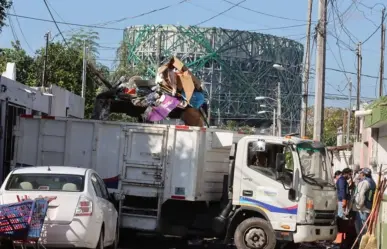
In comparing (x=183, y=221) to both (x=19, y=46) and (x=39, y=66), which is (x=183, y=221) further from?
(x=19, y=46)

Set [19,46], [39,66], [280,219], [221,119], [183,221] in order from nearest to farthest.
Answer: [280,219] < [183,221] < [39,66] < [19,46] < [221,119]

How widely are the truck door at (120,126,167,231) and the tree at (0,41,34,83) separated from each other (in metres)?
28.9

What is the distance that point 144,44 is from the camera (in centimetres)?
9238

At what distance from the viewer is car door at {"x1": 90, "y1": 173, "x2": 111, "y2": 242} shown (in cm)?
1257

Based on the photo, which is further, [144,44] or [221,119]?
[221,119]

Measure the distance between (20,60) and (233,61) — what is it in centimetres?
5935

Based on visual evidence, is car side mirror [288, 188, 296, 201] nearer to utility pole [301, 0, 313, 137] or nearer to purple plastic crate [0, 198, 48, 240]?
purple plastic crate [0, 198, 48, 240]

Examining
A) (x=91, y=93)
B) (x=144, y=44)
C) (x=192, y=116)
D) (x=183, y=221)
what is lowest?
(x=183, y=221)

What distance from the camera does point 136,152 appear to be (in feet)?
52.2

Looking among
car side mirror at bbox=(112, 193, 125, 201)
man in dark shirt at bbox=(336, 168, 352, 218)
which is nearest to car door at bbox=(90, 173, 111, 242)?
car side mirror at bbox=(112, 193, 125, 201)

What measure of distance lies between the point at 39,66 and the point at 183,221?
2890 centimetres

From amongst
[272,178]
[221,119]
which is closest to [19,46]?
[272,178]

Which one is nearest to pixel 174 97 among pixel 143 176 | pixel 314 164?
pixel 143 176

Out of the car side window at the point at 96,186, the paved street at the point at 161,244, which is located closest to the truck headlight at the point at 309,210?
the paved street at the point at 161,244
